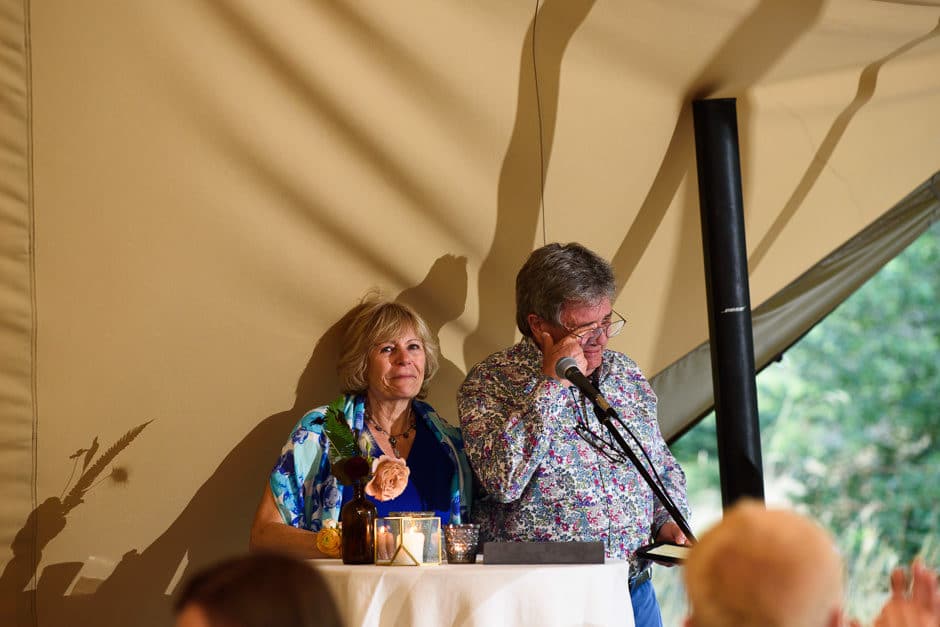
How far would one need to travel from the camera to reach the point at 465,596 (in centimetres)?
223

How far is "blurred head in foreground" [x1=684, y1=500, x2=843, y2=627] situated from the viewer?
109 cm

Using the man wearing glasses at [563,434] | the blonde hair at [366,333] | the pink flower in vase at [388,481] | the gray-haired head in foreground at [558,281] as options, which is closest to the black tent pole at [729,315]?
the man wearing glasses at [563,434]

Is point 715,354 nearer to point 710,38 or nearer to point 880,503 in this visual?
point 710,38

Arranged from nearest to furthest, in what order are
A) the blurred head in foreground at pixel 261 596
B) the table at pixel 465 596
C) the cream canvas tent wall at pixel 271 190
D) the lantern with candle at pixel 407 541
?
the blurred head in foreground at pixel 261 596 < the table at pixel 465 596 < the lantern with candle at pixel 407 541 < the cream canvas tent wall at pixel 271 190

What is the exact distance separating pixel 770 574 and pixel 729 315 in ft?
7.28

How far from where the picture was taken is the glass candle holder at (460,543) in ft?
8.31

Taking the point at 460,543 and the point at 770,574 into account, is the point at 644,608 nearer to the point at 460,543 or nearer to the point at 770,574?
the point at 460,543

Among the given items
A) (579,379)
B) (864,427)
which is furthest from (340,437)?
(864,427)

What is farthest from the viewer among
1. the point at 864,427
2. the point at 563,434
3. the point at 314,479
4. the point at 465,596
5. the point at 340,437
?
the point at 864,427

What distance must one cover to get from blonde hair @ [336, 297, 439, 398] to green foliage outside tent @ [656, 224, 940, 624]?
8.70 m

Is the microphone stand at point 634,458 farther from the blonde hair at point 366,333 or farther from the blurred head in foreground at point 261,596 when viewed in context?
the blurred head in foreground at point 261,596

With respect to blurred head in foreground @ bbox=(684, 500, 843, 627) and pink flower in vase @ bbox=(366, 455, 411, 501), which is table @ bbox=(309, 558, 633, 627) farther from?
blurred head in foreground @ bbox=(684, 500, 843, 627)

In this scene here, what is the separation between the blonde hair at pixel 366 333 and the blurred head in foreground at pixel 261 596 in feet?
6.97

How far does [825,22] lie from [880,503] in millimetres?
9280
